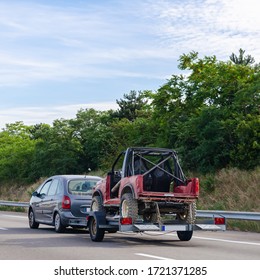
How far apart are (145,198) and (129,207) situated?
0.41m

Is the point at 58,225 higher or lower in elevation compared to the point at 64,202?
lower

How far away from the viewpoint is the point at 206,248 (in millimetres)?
14648

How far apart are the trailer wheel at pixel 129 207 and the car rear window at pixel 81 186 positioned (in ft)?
13.4

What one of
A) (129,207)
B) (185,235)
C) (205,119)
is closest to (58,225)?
(185,235)

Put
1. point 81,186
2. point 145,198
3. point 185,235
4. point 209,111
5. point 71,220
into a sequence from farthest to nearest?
point 209,111 → point 81,186 → point 71,220 → point 185,235 → point 145,198

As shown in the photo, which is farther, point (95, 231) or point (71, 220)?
point (71, 220)

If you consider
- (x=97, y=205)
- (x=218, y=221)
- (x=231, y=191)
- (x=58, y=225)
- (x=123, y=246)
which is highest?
(x=97, y=205)

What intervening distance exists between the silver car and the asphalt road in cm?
39

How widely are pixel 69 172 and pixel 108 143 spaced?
481cm

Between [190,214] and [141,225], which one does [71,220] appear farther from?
[141,225]

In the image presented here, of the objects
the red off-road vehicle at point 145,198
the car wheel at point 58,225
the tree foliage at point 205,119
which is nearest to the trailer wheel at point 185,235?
the red off-road vehicle at point 145,198

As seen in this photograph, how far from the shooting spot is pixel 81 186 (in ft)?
63.6

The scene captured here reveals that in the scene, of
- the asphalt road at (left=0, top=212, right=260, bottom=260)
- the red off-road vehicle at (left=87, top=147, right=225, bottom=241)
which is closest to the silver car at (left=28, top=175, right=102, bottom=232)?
the asphalt road at (left=0, top=212, right=260, bottom=260)

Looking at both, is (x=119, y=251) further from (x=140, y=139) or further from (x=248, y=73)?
(x=140, y=139)
